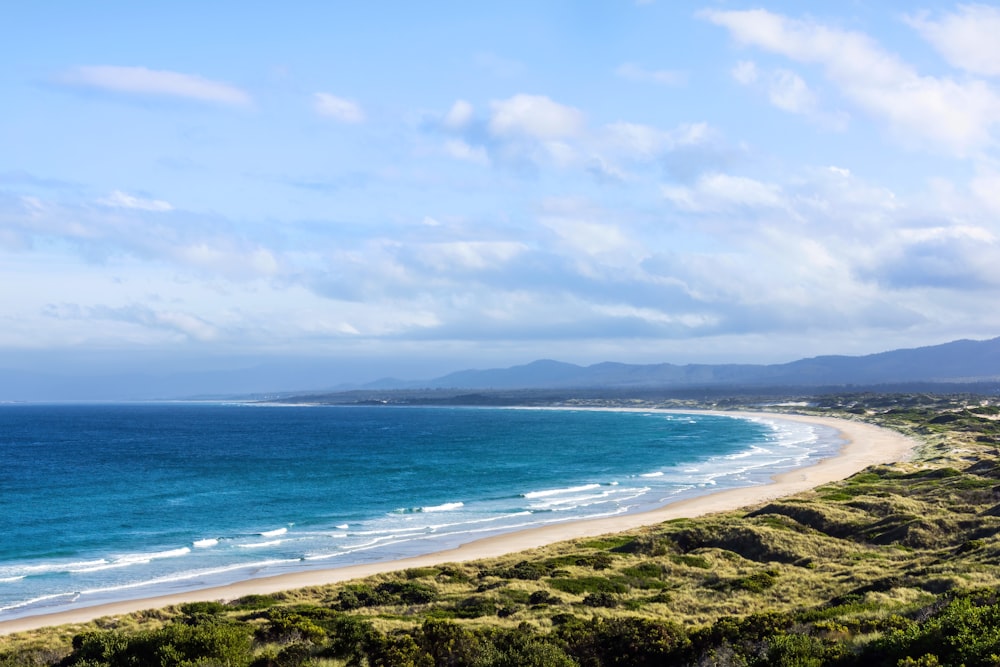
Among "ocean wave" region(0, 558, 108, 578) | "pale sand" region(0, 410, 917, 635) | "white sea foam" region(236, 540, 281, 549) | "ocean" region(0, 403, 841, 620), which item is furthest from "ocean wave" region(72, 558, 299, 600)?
"ocean wave" region(0, 558, 108, 578)

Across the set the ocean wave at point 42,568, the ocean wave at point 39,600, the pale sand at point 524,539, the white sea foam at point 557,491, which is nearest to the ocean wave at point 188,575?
the ocean wave at point 39,600

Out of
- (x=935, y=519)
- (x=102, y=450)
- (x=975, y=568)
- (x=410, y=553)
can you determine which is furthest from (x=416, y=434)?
(x=975, y=568)

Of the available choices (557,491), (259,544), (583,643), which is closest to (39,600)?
(259,544)

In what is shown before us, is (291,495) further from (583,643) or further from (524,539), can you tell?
(583,643)

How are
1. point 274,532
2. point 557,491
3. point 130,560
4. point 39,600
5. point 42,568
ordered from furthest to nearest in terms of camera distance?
point 557,491
point 274,532
point 130,560
point 42,568
point 39,600

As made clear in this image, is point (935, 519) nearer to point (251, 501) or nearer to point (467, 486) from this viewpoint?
point (467, 486)
